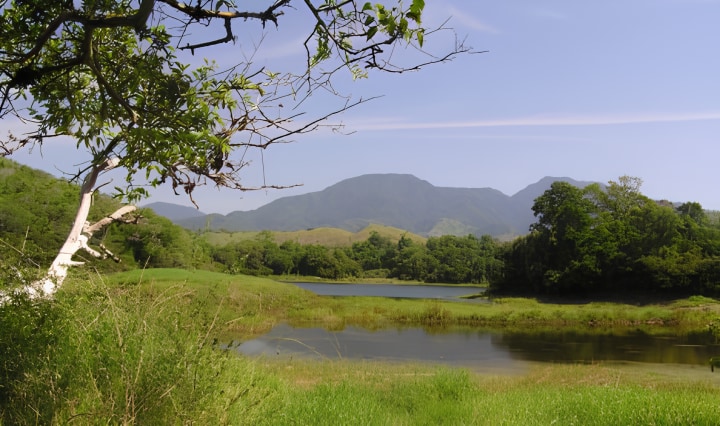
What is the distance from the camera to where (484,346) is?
28.2 metres

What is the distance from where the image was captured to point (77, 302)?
19.4ft

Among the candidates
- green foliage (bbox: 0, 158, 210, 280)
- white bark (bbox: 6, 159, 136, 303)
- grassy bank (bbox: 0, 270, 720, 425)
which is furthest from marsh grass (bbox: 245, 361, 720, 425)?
green foliage (bbox: 0, 158, 210, 280)

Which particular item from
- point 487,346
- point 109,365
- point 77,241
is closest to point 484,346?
point 487,346

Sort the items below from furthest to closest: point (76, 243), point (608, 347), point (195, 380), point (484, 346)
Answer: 1. point (484, 346)
2. point (608, 347)
3. point (76, 243)
4. point (195, 380)

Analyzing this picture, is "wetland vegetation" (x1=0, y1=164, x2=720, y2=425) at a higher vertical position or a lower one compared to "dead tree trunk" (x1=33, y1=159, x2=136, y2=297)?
lower

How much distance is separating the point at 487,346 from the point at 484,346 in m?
0.16

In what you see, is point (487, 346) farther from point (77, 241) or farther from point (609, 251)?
point (609, 251)

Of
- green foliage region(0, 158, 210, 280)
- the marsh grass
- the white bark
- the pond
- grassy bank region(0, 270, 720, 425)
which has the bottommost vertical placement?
the pond

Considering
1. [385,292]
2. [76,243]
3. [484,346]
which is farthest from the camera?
[385,292]

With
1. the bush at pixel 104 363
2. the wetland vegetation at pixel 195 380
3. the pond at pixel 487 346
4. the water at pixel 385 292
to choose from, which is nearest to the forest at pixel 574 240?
the water at pixel 385 292

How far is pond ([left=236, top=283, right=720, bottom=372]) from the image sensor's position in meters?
23.5

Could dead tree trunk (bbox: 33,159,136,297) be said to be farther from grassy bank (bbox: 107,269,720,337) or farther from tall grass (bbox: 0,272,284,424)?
grassy bank (bbox: 107,269,720,337)

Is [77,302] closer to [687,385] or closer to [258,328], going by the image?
[687,385]

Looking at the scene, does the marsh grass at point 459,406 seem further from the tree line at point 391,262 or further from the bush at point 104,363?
the tree line at point 391,262
